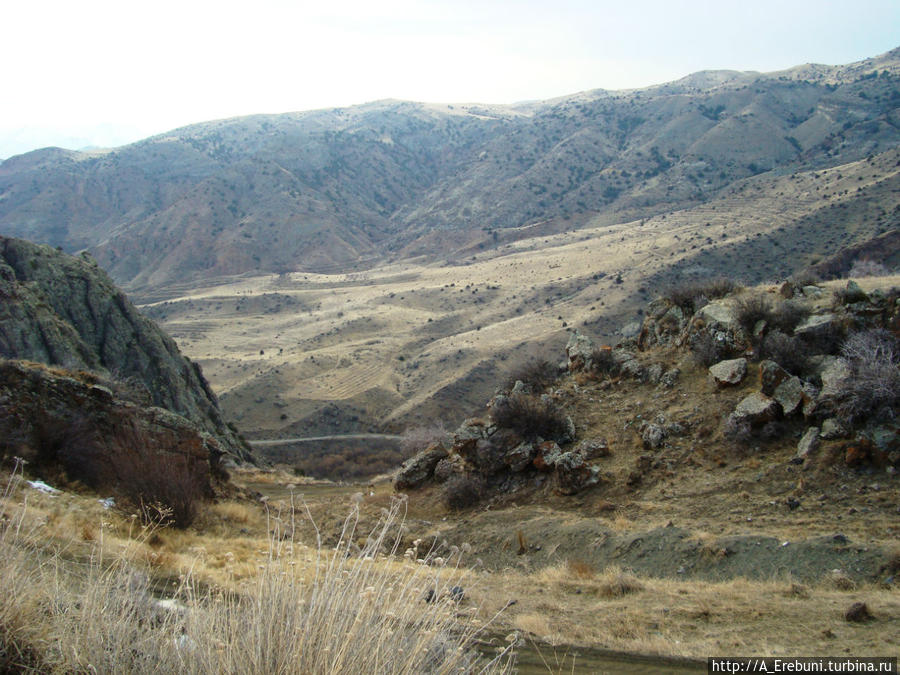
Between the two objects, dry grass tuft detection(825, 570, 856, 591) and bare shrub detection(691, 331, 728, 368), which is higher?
bare shrub detection(691, 331, 728, 368)

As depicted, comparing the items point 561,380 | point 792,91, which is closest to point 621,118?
point 792,91

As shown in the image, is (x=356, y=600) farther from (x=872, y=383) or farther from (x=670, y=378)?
(x=670, y=378)

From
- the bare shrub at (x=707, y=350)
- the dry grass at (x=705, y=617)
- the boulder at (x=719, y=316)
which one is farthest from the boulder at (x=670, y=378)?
the dry grass at (x=705, y=617)

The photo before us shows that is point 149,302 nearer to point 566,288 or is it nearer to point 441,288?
point 441,288

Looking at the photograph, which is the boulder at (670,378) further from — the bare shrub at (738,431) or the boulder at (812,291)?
the boulder at (812,291)

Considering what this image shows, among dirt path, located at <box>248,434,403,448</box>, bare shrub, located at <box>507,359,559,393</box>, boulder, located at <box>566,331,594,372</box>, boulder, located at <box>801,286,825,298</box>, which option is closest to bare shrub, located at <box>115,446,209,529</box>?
bare shrub, located at <box>507,359,559,393</box>

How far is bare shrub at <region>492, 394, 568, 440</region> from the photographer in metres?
14.7

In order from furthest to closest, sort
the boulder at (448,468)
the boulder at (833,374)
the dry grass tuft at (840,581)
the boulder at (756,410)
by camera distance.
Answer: the boulder at (448,468), the boulder at (756,410), the boulder at (833,374), the dry grass tuft at (840,581)

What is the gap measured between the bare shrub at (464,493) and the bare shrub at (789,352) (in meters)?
7.84

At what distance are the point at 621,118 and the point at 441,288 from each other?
79791mm

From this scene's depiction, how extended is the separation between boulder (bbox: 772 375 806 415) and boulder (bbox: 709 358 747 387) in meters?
1.20

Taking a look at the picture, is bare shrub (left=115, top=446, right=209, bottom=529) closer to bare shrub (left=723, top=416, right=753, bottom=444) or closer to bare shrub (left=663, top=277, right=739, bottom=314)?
bare shrub (left=723, top=416, right=753, bottom=444)

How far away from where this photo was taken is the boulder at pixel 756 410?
11.6 meters

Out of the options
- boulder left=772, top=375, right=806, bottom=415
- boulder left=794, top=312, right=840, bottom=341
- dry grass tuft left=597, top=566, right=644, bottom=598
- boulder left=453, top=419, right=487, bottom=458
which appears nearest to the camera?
dry grass tuft left=597, top=566, right=644, bottom=598
